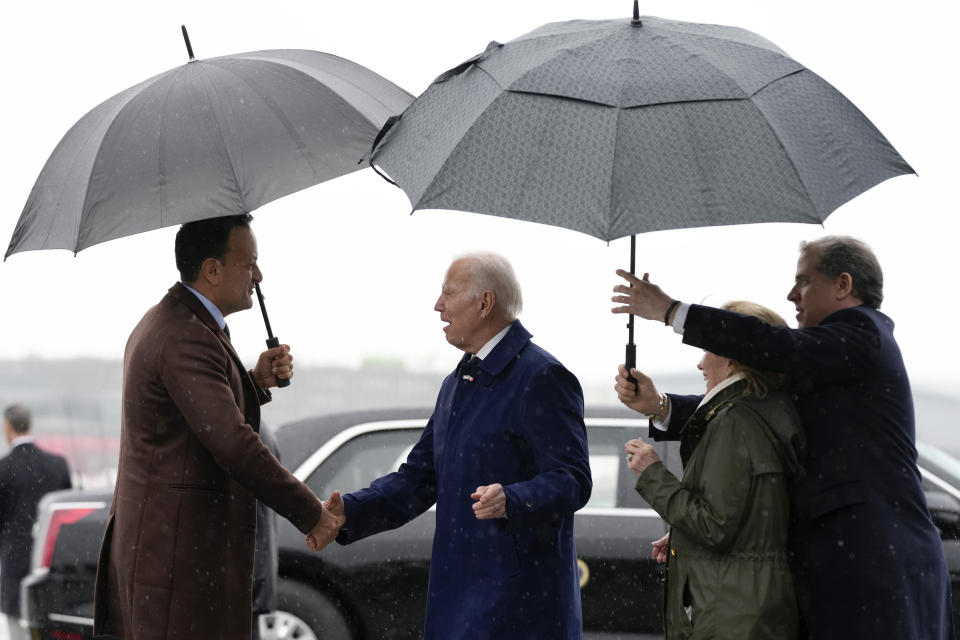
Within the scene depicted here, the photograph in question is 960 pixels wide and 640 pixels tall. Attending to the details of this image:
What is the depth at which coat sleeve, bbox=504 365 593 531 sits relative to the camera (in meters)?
3.59

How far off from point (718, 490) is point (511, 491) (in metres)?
0.60

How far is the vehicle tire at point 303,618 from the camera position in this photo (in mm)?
6469

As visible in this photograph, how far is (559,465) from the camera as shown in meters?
3.72

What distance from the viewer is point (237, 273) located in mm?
3957

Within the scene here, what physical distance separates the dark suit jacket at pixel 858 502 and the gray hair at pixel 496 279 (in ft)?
2.64

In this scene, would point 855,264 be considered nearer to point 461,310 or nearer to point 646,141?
point 646,141

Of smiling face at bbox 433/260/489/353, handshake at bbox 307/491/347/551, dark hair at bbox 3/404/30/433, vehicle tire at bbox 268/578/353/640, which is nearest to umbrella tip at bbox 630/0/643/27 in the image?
smiling face at bbox 433/260/489/353

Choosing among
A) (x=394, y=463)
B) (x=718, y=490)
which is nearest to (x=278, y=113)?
(x=718, y=490)

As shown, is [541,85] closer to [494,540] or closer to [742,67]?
[742,67]

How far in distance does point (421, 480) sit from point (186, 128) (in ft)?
4.65

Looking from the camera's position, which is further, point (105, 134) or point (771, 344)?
point (105, 134)

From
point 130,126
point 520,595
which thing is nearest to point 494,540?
point 520,595

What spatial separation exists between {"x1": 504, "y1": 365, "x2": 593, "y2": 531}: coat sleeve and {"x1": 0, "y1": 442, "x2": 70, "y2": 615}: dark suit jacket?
5.43 metres

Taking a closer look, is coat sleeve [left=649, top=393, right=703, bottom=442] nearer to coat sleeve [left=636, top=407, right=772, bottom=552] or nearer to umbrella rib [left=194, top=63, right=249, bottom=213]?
coat sleeve [left=636, top=407, right=772, bottom=552]
